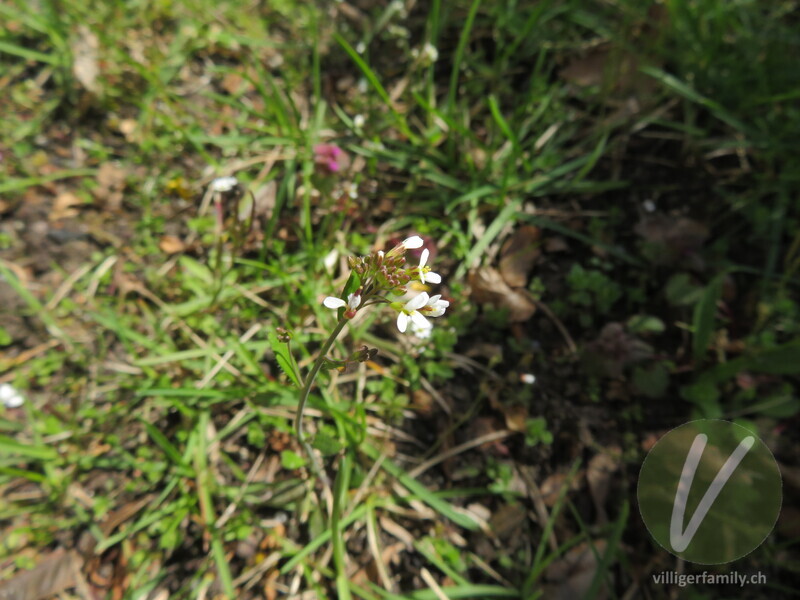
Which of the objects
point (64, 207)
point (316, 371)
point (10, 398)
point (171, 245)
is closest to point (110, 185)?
point (64, 207)

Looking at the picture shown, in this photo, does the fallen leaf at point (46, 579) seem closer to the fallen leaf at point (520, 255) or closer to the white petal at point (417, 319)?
the white petal at point (417, 319)

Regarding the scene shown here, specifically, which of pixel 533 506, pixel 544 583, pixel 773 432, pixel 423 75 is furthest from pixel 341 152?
pixel 773 432

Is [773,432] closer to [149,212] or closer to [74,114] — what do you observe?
[149,212]

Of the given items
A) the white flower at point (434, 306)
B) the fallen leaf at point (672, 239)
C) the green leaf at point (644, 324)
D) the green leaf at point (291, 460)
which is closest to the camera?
the white flower at point (434, 306)

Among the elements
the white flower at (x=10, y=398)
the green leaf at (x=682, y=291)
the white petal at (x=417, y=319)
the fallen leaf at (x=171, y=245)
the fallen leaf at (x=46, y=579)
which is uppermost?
the white petal at (x=417, y=319)

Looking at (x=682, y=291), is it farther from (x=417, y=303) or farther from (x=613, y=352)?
(x=417, y=303)

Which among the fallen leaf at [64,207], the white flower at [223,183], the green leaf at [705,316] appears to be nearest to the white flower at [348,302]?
the white flower at [223,183]

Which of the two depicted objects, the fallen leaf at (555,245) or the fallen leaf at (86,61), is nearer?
the fallen leaf at (555,245)
